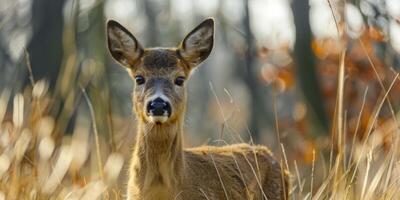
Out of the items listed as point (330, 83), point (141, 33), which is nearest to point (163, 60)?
point (330, 83)

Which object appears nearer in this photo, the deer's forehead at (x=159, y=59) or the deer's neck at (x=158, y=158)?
the deer's neck at (x=158, y=158)

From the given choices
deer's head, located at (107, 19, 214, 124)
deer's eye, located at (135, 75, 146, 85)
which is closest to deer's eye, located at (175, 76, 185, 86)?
deer's head, located at (107, 19, 214, 124)

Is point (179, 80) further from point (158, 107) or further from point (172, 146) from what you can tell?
point (158, 107)

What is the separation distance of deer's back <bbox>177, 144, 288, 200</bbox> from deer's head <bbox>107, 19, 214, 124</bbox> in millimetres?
464

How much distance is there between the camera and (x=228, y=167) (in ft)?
28.5

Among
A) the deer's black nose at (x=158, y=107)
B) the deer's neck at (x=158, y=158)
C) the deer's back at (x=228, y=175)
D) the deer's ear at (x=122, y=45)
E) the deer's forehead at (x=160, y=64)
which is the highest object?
the deer's ear at (x=122, y=45)

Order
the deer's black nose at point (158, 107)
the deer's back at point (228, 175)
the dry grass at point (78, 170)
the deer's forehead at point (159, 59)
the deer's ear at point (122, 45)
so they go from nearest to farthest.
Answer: the dry grass at point (78, 170), the deer's black nose at point (158, 107), the deer's back at point (228, 175), the deer's forehead at point (159, 59), the deer's ear at point (122, 45)

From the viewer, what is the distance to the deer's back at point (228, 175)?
26.6 feet

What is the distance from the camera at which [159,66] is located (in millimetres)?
8508

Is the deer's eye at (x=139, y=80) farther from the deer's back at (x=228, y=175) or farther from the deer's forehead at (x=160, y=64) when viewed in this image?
the deer's back at (x=228, y=175)

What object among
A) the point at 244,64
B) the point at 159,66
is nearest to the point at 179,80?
the point at 159,66

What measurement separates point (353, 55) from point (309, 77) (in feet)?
13.5

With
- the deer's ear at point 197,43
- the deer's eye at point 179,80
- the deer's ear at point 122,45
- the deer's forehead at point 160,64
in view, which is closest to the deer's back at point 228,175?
the deer's eye at point 179,80

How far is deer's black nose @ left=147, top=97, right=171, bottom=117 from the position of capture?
775 cm
